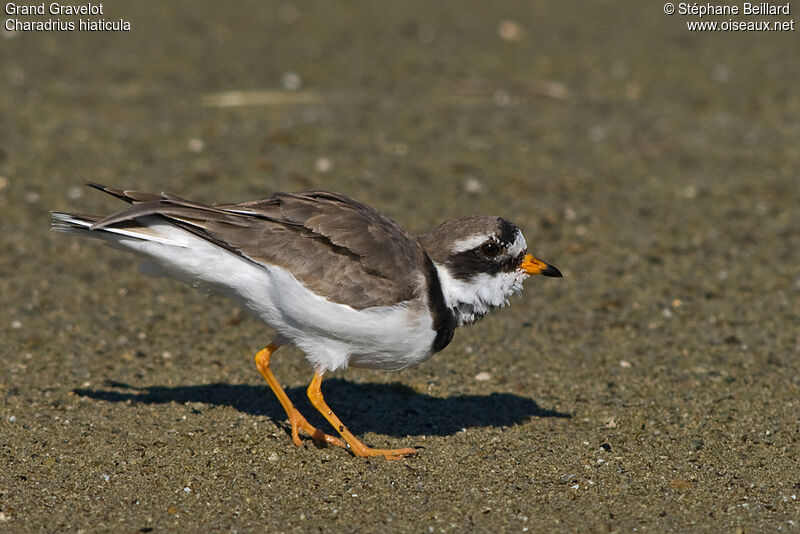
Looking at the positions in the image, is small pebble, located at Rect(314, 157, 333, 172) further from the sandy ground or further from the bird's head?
the bird's head

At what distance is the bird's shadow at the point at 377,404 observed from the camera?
7.24 metres

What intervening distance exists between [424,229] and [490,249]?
3842 mm

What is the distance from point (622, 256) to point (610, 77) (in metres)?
5.40

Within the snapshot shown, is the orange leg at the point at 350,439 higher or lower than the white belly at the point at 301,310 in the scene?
lower

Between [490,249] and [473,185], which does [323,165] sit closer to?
[473,185]

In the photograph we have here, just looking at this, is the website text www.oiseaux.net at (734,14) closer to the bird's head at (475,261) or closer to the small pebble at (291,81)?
the small pebble at (291,81)

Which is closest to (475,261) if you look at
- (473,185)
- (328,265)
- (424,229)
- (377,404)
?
(328,265)

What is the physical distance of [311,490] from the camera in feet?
20.1

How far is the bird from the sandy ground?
882 millimetres

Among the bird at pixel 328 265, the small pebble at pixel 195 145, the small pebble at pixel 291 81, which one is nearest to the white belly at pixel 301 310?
the bird at pixel 328 265

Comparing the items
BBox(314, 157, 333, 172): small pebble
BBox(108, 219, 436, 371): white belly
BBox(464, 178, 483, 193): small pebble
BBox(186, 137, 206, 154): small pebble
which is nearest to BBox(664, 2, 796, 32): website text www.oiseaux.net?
BBox(464, 178, 483, 193): small pebble

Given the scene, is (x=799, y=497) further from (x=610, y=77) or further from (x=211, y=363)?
(x=610, y=77)

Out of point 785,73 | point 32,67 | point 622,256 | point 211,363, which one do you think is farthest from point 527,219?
point 32,67

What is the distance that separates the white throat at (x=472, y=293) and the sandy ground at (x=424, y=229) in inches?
39.3
